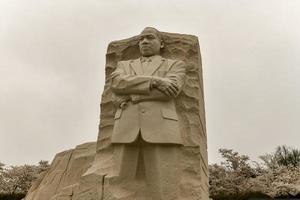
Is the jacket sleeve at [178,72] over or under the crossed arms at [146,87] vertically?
over

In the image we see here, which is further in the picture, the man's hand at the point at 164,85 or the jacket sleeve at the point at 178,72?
the jacket sleeve at the point at 178,72

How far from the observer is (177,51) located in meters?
6.04

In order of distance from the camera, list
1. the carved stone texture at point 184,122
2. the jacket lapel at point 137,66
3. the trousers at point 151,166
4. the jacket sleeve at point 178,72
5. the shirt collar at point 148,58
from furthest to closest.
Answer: the shirt collar at point 148,58 < the jacket lapel at point 137,66 < the jacket sleeve at point 178,72 < the carved stone texture at point 184,122 < the trousers at point 151,166

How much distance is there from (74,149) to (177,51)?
3.11 metres

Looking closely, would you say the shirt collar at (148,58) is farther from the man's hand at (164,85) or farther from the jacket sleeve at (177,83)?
the man's hand at (164,85)

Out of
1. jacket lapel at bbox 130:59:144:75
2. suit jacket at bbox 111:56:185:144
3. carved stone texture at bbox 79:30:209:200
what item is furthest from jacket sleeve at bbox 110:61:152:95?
carved stone texture at bbox 79:30:209:200

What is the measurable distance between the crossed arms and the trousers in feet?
1.99

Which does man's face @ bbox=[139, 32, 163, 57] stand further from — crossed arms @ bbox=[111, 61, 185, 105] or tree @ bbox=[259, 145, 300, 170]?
tree @ bbox=[259, 145, 300, 170]

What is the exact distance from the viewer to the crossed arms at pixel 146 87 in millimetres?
5008

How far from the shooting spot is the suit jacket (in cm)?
488

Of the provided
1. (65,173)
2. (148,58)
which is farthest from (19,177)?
(148,58)

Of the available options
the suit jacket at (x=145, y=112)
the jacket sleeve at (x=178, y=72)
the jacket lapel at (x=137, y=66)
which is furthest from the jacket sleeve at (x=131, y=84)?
the jacket sleeve at (x=178, y=72)

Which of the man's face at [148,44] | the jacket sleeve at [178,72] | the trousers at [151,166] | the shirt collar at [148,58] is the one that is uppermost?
the man's face at [148,44]

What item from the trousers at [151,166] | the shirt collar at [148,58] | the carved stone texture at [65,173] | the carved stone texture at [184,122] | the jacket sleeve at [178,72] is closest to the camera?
the trousers at [151,166]
